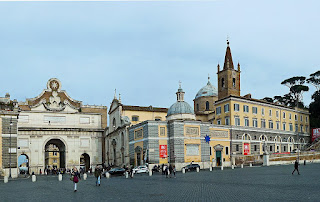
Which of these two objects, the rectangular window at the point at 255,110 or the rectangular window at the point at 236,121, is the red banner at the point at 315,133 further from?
the rectangular window at the point at 236,121

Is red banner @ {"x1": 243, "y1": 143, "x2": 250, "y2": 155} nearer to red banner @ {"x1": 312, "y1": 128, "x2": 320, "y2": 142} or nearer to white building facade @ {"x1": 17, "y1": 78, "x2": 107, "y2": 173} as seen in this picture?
red banner @ {"x1": 312, "y1": 128, "x2": 320, "y2": 142}

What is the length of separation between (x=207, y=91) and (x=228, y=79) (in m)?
14.1

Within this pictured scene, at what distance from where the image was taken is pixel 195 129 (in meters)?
55.2

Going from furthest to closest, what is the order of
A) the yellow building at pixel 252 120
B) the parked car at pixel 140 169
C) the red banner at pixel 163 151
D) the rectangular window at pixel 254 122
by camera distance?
the rectangular window at pixel 254 122, the yellow building at pixel 252 120, the red banner at pixel 163 151, the parked car at pixel 140 169

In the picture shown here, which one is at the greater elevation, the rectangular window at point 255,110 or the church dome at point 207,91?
the church dome at point 207,91

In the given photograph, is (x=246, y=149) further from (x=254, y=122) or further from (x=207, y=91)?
(x=207, y=91)

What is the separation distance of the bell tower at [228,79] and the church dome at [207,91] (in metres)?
10.5

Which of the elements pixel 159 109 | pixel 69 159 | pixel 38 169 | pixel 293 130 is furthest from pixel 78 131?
pixel 293 130

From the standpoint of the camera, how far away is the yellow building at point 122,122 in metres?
61.9

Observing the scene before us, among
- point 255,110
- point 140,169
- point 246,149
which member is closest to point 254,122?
point 255,110

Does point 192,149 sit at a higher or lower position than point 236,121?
lower

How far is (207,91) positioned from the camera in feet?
262

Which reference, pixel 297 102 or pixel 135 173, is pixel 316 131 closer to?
pixel 297 102

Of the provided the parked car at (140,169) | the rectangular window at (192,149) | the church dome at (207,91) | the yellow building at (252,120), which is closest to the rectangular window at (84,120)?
the yellow building at (252,120)
